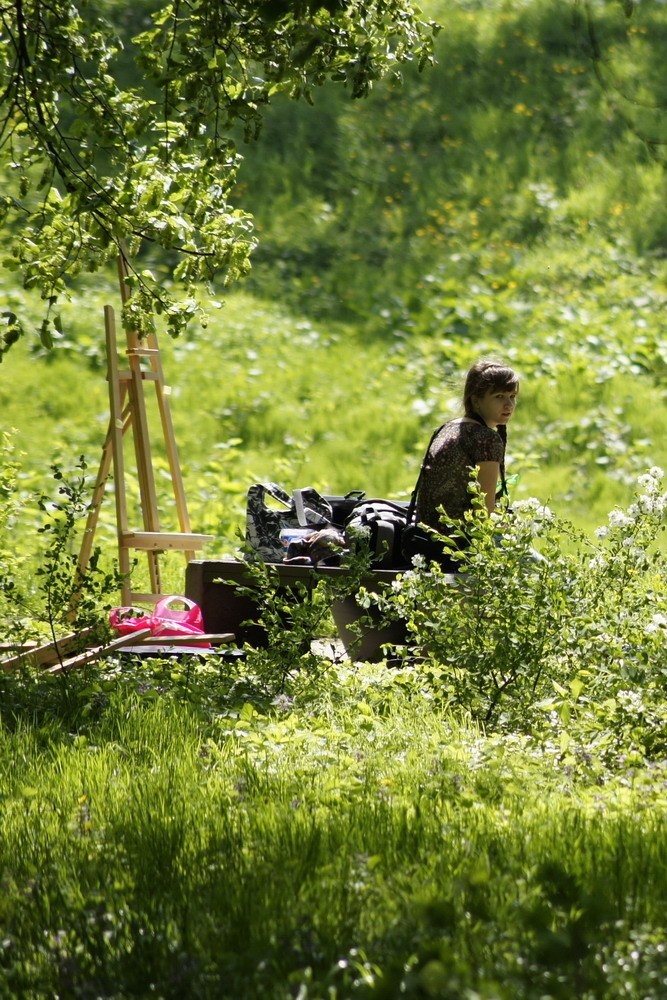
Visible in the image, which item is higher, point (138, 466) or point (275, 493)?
point (138, 466)

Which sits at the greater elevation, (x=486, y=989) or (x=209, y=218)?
(x=209, y=218)

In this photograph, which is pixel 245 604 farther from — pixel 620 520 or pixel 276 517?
pixel 620 520

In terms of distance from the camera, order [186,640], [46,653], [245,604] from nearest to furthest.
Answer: [46,653]
[186,640]
[245,604]

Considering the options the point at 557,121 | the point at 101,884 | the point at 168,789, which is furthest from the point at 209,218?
the point at 557,121

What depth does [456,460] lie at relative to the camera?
6883 millimetres

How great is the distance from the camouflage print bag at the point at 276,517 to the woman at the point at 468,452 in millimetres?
862

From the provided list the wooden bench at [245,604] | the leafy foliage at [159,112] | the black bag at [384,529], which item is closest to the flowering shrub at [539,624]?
the wooden bench at [245,604]

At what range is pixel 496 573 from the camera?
5.38m

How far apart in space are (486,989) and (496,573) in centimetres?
302

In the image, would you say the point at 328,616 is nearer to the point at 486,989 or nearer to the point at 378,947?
the point at 378,947

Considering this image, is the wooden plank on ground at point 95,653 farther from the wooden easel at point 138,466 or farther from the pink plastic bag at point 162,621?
the wooden easel at point 138,466

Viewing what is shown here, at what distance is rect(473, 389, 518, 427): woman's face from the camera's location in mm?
6906

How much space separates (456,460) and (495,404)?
0.38 meters

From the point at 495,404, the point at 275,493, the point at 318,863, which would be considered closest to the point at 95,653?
the point at 275,493
